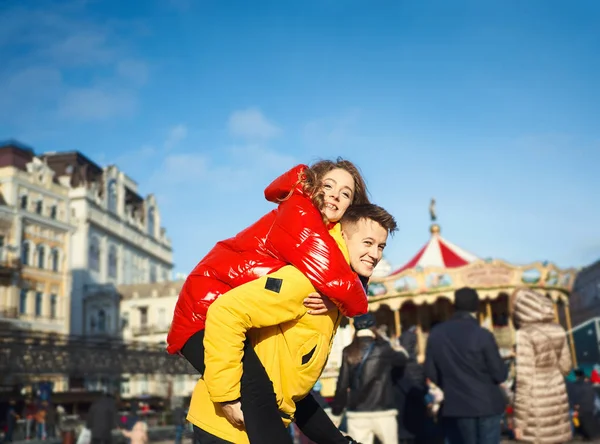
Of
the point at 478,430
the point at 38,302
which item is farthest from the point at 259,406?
the point at 38,302

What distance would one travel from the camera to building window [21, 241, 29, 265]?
42906 millimetres

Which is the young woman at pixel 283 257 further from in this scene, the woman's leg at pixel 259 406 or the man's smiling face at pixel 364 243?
the man's smiling face at pixel 364 243

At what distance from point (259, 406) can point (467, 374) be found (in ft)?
12.4

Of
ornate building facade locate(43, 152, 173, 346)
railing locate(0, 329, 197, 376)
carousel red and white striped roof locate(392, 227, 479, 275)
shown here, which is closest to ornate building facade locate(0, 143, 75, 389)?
ornate building facade locate(43, 152, 173, 346)

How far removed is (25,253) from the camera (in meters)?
43.3

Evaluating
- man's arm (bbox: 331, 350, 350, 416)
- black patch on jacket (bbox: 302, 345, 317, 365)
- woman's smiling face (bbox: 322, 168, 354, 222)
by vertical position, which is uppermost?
woman's smiling face (bbox: 322, 168, 354, 222)

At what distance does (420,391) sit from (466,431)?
11.4 feet

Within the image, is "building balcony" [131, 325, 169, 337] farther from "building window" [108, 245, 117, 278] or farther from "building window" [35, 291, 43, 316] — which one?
"building window" [35, 291, 43, 316]

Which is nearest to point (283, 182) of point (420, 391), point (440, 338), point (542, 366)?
point (440, 338)

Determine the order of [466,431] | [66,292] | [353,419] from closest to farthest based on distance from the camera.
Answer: [466,431]
[353,419]
[66,292]

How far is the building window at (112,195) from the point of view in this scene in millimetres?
60494

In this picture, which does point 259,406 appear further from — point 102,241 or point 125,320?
point 102,241

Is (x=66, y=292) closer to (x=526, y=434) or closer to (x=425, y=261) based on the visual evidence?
(x=425, y=261)

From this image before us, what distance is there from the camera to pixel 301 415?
286cm
